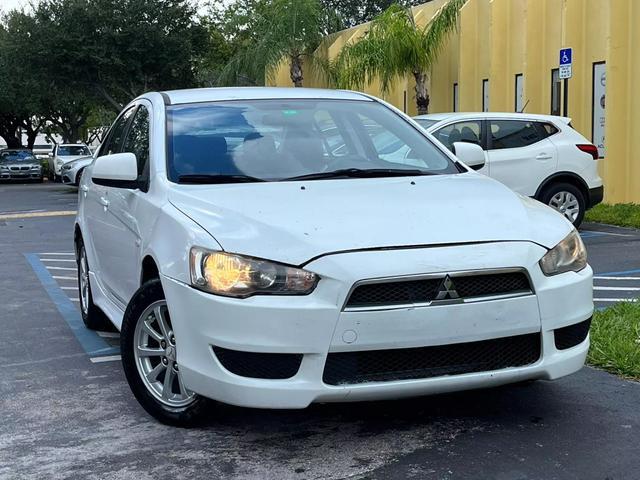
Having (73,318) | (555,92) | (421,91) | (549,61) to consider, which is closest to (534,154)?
(555,92)

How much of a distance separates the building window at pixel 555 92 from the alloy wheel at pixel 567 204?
622 cm

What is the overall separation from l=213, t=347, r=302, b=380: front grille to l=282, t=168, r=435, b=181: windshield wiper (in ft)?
4.38

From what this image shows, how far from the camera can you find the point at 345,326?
3846 mm

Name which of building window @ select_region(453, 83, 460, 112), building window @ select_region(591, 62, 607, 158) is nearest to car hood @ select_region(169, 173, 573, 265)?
building window @ select_region(591, 62, 607, 158)

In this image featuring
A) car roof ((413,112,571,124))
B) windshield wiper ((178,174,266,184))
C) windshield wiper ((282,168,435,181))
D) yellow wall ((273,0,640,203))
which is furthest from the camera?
yellow wall ((273,0,640,203))

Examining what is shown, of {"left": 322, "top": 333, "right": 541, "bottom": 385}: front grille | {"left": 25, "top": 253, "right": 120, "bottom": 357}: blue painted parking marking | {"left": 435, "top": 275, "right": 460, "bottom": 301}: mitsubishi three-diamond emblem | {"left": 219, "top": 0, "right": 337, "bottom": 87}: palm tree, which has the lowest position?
{"left": 25, "top": 253, "right": 120, "bottom": 357}: blue painted parking marking

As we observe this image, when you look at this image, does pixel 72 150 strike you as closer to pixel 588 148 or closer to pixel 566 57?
pixel 566 57

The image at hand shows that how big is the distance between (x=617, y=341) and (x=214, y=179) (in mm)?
2862

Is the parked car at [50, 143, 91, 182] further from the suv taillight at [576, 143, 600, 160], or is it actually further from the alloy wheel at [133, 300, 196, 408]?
the alloy wheel at [133, 300, 196, 408]

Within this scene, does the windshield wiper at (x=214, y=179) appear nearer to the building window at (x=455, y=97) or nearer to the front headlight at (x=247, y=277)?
the front headlight at (x=247, y=277)

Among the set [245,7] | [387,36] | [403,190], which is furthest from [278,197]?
[245,7]

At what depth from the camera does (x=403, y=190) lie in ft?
15.5

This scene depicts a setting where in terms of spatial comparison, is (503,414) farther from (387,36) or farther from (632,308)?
(387,36)

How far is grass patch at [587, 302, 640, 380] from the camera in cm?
555
